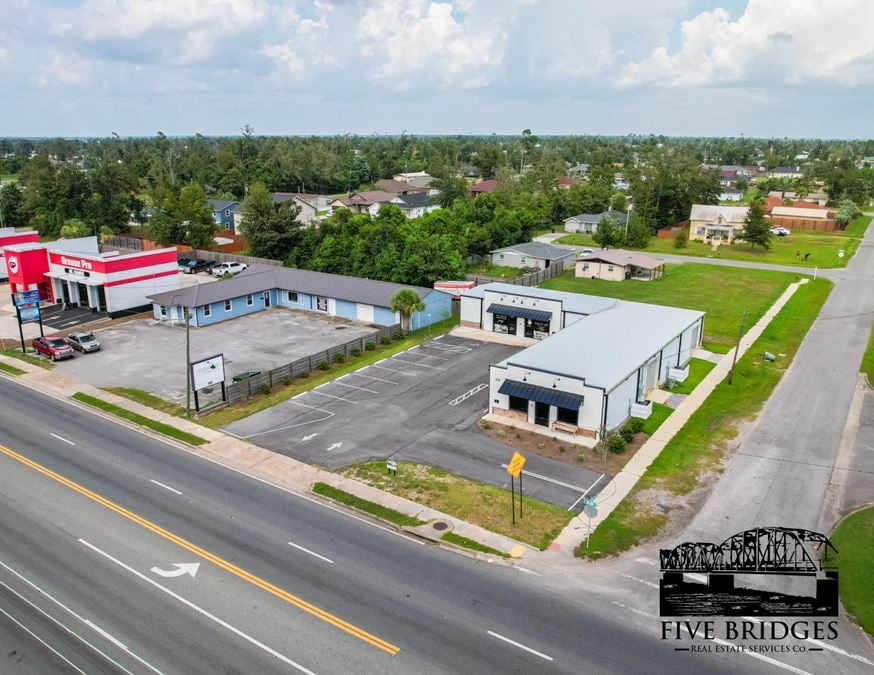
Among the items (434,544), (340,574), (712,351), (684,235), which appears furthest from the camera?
(684,235)

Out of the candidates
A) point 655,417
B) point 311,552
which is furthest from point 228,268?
point 311,552

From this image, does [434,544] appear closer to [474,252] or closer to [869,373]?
[869,373]

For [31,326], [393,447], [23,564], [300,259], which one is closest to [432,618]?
[393,447]

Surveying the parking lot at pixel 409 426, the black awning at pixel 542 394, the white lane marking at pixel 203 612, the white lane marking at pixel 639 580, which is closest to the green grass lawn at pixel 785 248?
the parking lot at pixel 409 426

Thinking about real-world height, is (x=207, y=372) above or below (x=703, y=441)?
above

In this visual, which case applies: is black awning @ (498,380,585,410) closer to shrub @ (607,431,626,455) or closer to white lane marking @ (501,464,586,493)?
shrub @ (607,431,626,455)

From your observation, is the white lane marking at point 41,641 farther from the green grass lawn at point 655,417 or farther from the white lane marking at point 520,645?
the green grass lawn at point 655,417

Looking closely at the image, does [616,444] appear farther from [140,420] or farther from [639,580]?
[140,420]
